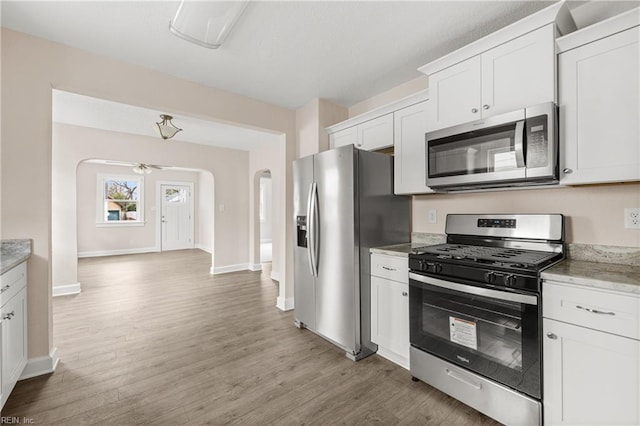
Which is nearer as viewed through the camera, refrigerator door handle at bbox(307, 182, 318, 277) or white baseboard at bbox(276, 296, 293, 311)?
refrigerator door handle at bbox(307, 182, 318, 277)

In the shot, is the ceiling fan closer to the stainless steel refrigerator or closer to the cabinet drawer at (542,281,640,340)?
the stainless steel refrigerator

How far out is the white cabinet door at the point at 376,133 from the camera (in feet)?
8.96

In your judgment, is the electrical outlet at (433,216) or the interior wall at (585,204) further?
the electrical outlet at (433,216)

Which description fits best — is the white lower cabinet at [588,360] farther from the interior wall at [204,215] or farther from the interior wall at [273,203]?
the interior wall at [204,215]

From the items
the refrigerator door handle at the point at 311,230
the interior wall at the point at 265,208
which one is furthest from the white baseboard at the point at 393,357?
the interior wall at the point at 265,208

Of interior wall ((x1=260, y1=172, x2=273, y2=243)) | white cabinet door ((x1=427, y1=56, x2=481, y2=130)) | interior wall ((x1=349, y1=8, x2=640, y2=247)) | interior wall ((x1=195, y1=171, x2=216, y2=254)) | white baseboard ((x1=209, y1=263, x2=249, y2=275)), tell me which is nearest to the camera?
interior wall ((x1=349, y1=8, x2=640, y2=247))

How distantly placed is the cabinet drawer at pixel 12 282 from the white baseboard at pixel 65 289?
8.93 feet

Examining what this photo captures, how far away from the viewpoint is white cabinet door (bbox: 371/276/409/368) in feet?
7.22

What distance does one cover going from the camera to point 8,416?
5.61 feet

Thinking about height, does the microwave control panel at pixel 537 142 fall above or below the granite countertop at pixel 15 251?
above

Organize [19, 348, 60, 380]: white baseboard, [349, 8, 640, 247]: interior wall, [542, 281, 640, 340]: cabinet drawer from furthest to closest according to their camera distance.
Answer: [19, 348, 60, 380]: white baseboard
[349, 8, 640, 247]: interior wall
[542, 281, 640, 340]: cabinet drawer

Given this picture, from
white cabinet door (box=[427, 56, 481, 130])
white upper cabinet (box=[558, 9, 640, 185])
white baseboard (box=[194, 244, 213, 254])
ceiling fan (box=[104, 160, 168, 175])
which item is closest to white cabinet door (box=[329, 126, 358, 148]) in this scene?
white cabinet door (box=[427, 56, 481, 130])

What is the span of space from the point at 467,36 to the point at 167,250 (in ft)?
28.8

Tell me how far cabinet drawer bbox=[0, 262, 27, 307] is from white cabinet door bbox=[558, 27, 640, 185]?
343 cm
